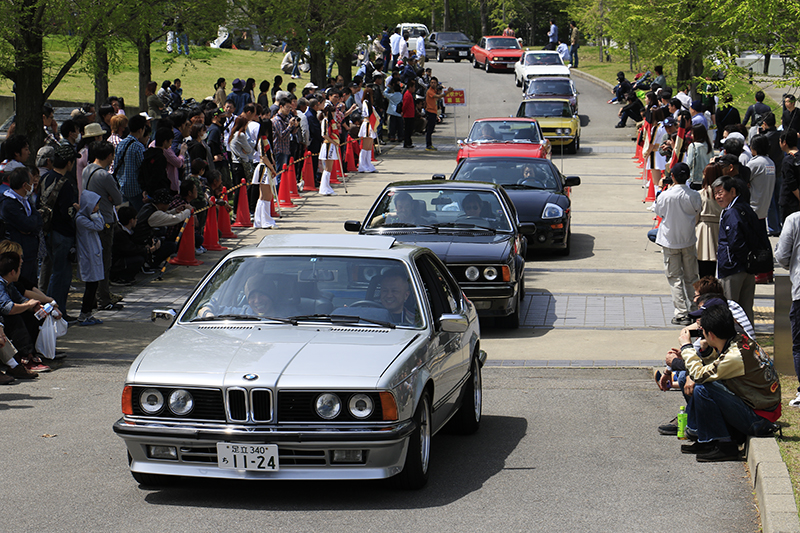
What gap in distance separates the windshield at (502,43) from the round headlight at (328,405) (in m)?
53.4

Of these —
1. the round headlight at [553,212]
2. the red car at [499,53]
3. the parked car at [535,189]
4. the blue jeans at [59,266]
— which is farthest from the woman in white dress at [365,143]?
the red car at [499,53]

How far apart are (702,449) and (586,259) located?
30.4ft

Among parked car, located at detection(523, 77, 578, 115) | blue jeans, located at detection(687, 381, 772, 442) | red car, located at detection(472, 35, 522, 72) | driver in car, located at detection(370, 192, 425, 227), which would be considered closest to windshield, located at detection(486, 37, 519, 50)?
red car, located at detection(472, 35, 522, 72)

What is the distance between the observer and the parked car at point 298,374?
589cm

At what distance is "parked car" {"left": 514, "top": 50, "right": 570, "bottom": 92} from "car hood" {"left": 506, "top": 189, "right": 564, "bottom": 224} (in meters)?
26.8

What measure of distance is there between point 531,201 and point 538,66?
30001 millimetres

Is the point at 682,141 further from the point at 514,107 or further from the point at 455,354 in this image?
the point at 514,107

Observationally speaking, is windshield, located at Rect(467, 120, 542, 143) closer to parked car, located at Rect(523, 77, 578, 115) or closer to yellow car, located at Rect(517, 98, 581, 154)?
yellow car, located at Rect(517, 98, 581, 154)

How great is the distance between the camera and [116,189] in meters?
12.3

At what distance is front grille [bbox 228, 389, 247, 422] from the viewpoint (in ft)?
19.3

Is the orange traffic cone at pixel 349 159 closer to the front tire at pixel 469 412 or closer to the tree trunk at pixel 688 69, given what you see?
the tree trunk at pixel 688 69

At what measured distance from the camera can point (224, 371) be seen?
5.98m

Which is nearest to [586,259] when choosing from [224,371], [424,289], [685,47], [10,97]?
[424,289]

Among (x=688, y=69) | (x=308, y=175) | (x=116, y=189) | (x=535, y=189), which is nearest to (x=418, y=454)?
(x=116, y=189)
